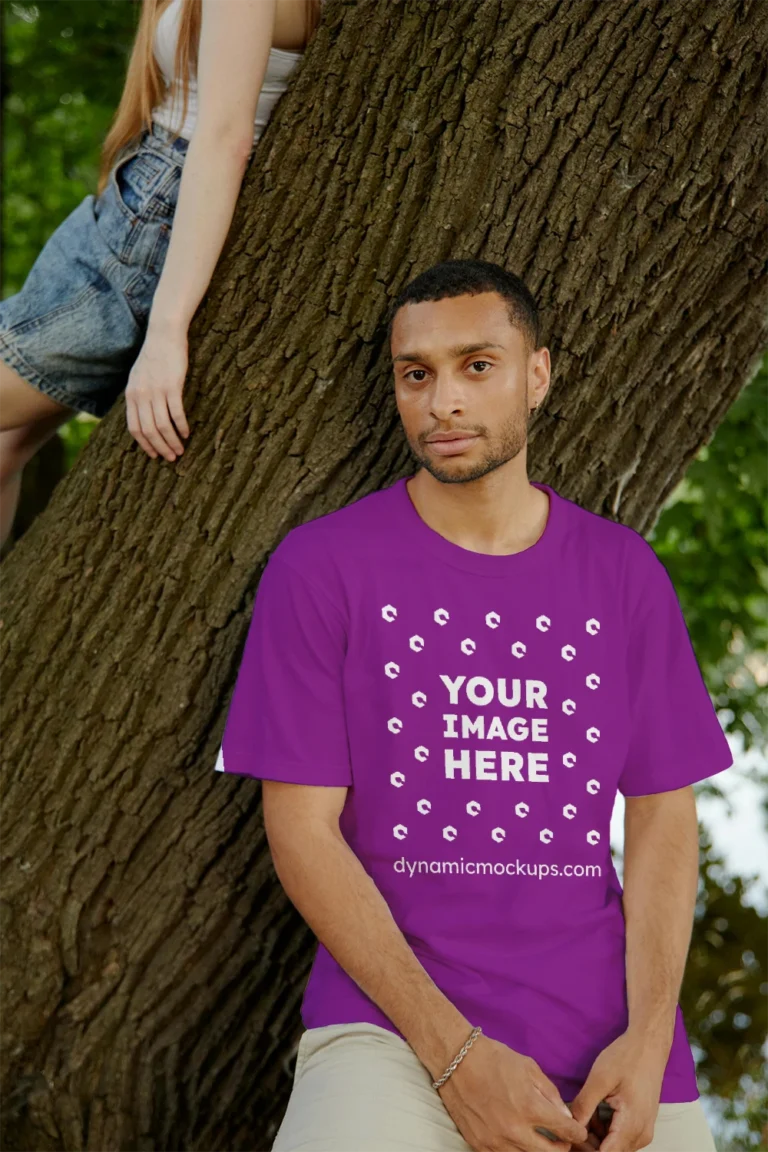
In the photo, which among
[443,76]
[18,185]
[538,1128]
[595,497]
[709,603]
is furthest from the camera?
[18,185]

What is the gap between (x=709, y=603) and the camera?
5211mm

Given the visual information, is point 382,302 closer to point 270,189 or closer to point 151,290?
point 270,189

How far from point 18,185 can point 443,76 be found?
6579mm

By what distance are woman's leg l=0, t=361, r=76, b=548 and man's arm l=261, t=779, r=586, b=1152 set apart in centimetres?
113

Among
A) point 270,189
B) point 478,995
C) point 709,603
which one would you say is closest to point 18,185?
point 709,603

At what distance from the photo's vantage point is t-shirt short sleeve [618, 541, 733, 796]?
256 cm

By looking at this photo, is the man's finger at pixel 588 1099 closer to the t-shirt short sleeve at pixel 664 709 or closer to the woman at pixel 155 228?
the t-shirt short sleeve at pixel 664 709

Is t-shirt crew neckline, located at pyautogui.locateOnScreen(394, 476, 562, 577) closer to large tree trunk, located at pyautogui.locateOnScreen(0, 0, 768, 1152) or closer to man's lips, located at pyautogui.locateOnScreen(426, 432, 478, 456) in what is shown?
man's lips, located at pyautogui.locateOnScreen(426, 432, 478, 456)

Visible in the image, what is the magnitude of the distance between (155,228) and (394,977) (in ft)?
5.65

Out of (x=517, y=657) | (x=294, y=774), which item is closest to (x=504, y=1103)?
(x=294, y=774)

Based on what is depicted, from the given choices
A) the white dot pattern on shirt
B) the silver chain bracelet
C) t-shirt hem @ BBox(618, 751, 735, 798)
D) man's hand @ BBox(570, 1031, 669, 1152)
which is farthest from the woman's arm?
man's hand @ BBox(570, 1031, 669, 1152)

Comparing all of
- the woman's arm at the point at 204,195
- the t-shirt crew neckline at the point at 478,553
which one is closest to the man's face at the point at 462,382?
the t-shirt crew neckline at the point at 478,553

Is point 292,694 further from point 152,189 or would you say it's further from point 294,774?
point 152,189

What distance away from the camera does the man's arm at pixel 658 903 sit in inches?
93.2
